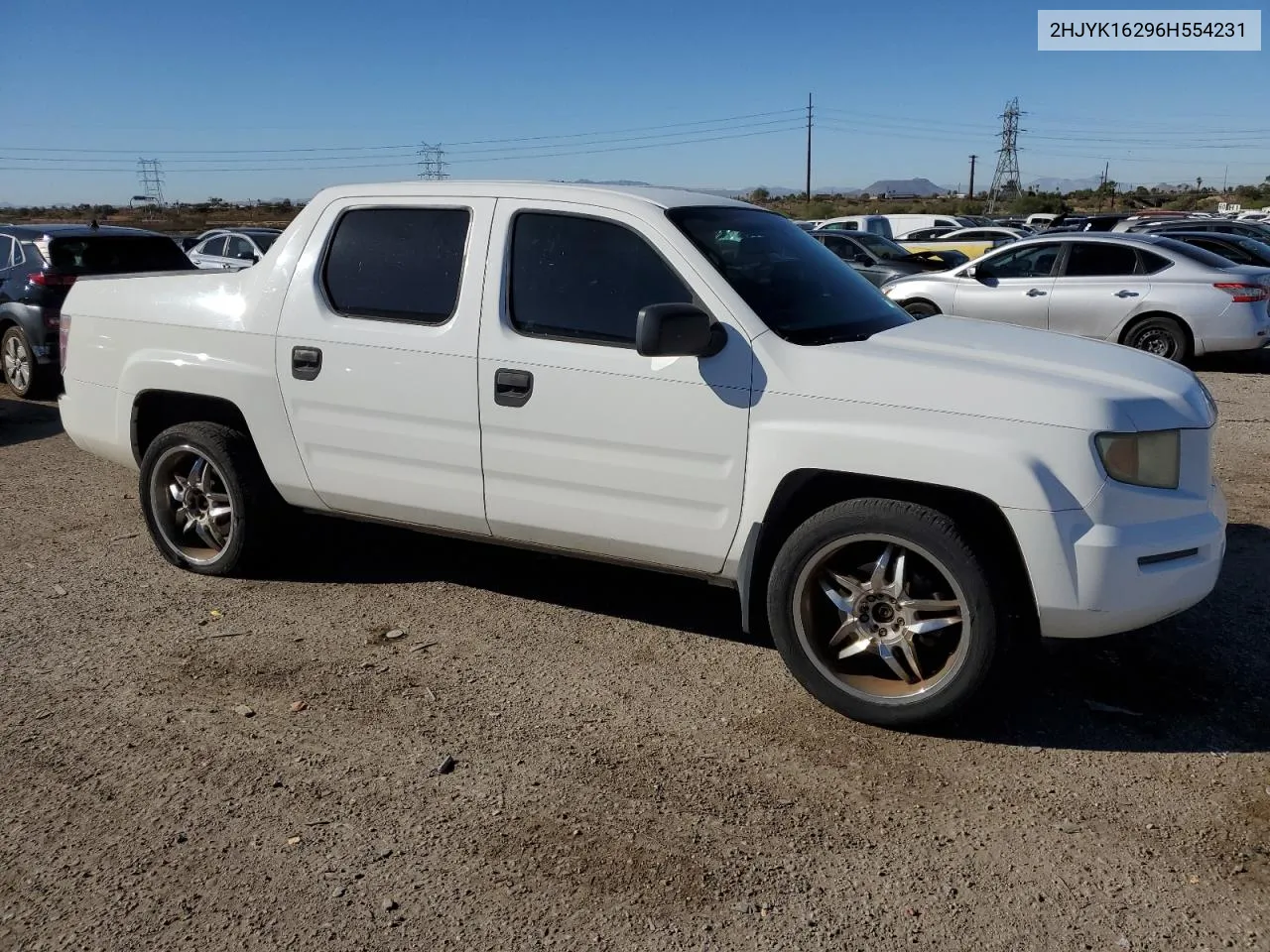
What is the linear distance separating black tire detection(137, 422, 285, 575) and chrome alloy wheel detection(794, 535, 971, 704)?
8.87 ft

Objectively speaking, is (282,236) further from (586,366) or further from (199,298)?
(586,366)

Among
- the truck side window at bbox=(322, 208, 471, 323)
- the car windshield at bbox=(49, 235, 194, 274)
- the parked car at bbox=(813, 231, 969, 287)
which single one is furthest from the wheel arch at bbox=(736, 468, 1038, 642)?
the parked car at bbox=(813, 231, 969, 287)

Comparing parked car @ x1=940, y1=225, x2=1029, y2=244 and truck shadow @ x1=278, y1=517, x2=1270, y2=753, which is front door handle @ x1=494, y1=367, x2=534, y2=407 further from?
parked car @ x1=940, y1=225, x2=1029, y2=244

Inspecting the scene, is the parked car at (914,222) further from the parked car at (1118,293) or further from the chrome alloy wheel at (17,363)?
the chrome alloy wheel at (17,363)

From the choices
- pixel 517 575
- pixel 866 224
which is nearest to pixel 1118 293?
pixel 517 575

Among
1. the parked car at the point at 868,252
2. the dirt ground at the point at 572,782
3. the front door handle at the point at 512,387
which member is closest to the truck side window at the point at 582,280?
the front door handle at the point at 512,387

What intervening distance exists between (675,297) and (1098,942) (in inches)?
99.9

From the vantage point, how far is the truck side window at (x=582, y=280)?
13.7 ft

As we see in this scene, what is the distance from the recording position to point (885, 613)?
3879 mm

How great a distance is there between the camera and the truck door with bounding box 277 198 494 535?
448 cm

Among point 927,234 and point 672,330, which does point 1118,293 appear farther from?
point 927,234

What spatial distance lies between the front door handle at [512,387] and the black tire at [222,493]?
1.52 metres

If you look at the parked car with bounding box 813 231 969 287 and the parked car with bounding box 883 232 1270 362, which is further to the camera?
the parked car with bounding box 813 231 969 287

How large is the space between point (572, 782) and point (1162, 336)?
10326 mm
